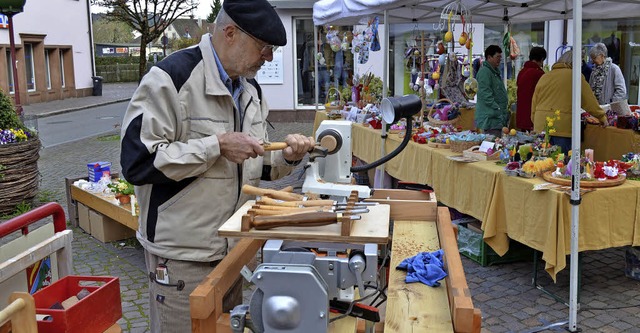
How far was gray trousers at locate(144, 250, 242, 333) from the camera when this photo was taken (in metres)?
2.09

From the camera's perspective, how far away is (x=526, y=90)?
23.5 ft

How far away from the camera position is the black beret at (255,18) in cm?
192

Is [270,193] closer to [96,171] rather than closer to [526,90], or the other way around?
[96,171]

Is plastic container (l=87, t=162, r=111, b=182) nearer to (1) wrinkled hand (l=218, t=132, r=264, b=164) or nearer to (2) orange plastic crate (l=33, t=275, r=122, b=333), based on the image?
(2) orange plastic crate (l=33, t=275, r=122, b=333)

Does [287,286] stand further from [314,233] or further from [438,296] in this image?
[438,296]

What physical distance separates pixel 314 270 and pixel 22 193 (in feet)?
20.6

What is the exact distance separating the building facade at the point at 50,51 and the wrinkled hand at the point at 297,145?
19.9 m

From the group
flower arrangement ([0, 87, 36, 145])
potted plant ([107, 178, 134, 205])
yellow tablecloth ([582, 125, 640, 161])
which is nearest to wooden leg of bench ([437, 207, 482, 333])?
potted plant ([107, 178, 134, 205])

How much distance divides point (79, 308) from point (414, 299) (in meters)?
1.08

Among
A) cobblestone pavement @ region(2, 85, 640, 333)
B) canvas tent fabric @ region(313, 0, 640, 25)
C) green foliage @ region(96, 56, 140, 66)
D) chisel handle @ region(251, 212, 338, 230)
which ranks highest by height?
green foliage @ region(96, 56, 140, 66)

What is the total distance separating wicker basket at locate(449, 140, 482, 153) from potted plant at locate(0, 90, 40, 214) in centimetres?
445

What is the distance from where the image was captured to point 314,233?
159cm

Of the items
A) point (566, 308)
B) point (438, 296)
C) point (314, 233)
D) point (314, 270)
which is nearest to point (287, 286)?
point (314, 270)

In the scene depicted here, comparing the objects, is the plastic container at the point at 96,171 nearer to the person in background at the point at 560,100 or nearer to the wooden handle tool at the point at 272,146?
the person in background at the point at 560,100
